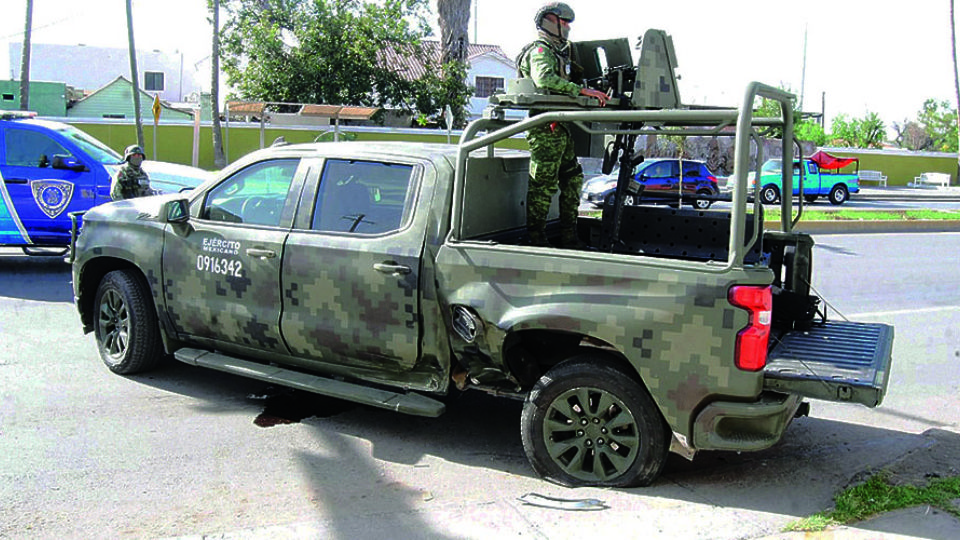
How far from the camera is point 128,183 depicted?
32.9 ft

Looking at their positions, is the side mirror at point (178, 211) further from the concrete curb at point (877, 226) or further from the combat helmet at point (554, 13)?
the concrete curb at point (877, 226)

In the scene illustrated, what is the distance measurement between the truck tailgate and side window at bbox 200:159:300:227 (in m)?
3.05

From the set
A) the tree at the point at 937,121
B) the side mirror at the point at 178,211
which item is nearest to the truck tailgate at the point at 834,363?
the side mirror at the point at 178,211

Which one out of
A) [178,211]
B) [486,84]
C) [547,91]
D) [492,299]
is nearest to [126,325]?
[178,211]

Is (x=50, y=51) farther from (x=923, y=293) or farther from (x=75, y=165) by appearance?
(x=923, y=293)

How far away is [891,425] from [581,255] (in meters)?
2.85

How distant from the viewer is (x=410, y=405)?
4.84 metres

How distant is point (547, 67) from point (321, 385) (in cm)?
236

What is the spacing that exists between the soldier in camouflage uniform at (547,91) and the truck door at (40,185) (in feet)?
23.1

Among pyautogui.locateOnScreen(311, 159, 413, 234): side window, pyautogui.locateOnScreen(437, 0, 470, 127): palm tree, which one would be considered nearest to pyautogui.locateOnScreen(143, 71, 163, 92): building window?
pyautogui.locateOnScreen(437, 0, 470, 127): palm tree

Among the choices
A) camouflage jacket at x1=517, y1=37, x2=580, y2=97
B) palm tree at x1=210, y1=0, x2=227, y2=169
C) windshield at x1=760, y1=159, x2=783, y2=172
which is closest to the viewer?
camouflage jacket at x1=517, y1=37, x2=580, y2=97

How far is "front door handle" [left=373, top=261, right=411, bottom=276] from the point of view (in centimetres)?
478

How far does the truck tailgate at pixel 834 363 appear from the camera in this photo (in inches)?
158

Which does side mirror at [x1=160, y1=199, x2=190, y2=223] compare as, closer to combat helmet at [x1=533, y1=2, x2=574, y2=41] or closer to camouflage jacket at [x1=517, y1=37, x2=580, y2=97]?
camouflage jacket at [x1=517, y1=37, x2=580, y2=97]
